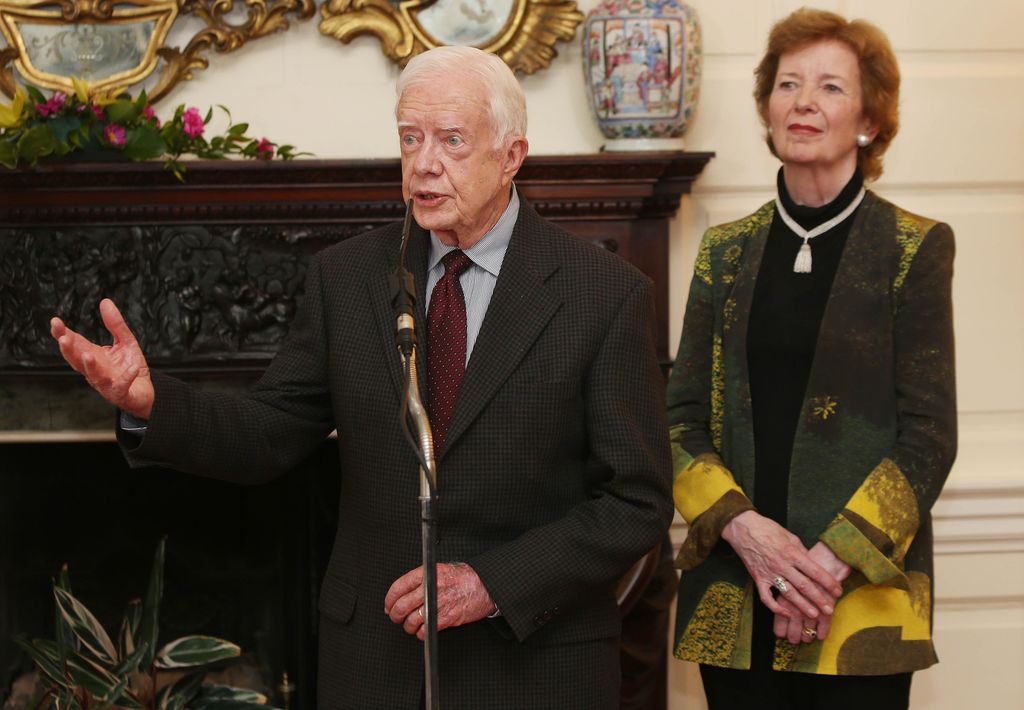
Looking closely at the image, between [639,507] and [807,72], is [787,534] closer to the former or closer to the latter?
[639,507]

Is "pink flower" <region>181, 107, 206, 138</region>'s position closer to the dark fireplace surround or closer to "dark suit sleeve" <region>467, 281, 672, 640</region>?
the dark fireplace surround

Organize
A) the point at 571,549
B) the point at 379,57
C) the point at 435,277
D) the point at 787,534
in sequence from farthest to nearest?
the point at 379,57 → the point at 787,534 → the point at 435,277 → the point at 571,549

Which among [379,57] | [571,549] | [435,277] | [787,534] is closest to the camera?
[571,549]

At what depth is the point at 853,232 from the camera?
2.20 m

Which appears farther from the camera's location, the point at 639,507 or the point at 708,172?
the point at 708,172

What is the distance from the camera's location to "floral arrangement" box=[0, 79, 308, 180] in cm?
291

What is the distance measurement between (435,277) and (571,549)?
0.45 metres

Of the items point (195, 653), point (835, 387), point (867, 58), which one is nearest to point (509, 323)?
point (835, 387)

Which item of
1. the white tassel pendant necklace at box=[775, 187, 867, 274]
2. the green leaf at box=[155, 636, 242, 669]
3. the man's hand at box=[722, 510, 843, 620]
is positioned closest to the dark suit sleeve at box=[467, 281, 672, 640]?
the man's hand at box=[722, 510, 843, 620]

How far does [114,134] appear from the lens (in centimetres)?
294

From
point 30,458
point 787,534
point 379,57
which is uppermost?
point 379,57

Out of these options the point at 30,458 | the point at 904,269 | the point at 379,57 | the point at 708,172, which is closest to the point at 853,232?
the point at 904,269

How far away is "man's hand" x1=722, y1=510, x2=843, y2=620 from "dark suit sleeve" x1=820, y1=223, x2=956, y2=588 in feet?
0.18

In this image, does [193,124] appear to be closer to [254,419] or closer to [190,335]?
[190,335]
